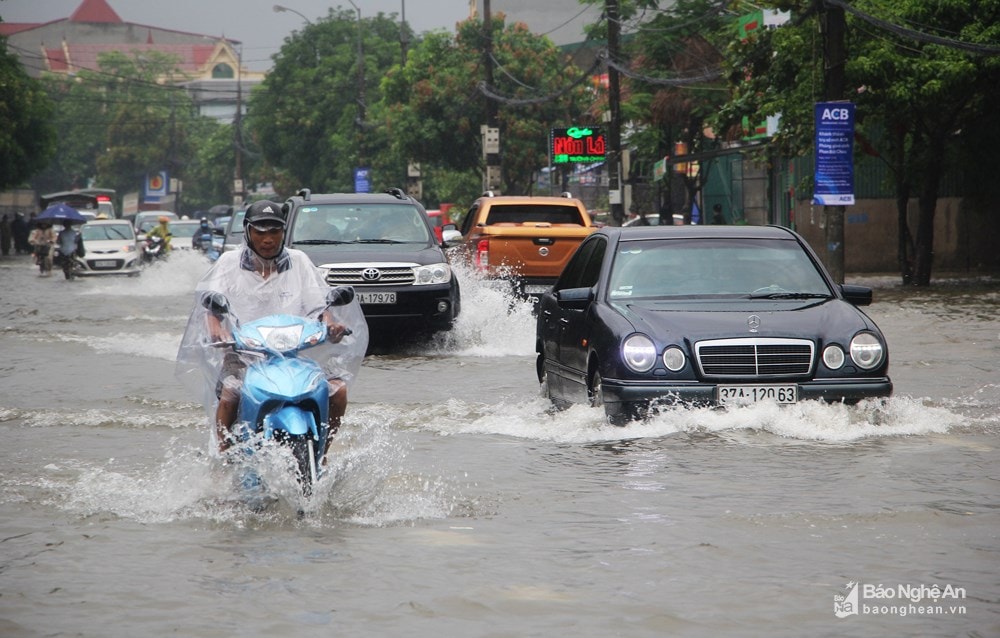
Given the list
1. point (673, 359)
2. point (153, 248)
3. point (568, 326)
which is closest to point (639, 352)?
point (673, 359)

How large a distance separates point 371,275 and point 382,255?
371 mm

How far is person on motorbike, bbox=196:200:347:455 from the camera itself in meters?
7.54

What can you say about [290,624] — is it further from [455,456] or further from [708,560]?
[455,456]

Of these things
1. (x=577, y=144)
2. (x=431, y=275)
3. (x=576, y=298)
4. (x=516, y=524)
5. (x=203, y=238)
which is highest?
(x=577, y=144)

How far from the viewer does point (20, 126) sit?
6662cm

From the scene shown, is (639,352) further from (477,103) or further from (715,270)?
(477,103)

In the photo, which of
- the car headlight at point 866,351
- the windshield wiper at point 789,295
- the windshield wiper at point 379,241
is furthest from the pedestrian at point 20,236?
the car headlight at point 866,351

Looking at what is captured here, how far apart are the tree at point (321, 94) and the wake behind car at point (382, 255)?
62435 mm

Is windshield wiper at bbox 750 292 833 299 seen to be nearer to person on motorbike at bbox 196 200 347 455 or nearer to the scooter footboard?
person on motorbike at bbox 196 200 347 455

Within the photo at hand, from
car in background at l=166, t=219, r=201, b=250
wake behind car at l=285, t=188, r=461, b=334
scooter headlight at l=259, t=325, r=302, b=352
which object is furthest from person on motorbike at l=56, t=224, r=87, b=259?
scooter headlight at l=259, t=325, r=302, b=352

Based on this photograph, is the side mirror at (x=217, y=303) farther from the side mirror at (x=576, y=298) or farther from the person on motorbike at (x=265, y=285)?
the side mirror at (x=576, y=298)

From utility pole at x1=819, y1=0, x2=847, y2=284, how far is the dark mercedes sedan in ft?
37.6

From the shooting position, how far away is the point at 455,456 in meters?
9.75

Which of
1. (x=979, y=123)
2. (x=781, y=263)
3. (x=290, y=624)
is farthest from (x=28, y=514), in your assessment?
(x=979, y=123)
